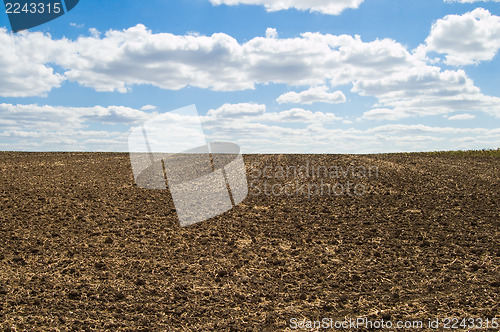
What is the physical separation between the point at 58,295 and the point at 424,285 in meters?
4.79

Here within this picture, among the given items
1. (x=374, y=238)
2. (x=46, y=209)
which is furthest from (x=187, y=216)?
(x=374, y=238)

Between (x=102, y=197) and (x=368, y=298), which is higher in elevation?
(x=102, y=197)

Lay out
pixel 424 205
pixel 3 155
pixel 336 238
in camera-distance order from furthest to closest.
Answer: pixel 3 155 → pixel 424 205 → pixel 336 238

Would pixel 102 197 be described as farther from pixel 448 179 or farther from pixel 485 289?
pixel 448 179

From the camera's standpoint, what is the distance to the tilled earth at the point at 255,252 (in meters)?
4.77

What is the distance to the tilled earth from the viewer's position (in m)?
4.77

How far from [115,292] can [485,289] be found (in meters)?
4.83

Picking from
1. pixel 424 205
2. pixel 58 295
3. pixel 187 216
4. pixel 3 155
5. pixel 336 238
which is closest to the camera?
pixel 58 295

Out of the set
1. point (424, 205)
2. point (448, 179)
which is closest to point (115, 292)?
point (424, 205)

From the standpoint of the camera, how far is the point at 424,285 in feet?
17.6

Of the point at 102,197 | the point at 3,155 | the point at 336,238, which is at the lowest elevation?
the point at 336,238

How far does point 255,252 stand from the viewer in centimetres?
629

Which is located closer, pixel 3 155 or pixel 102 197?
pixel 102 197

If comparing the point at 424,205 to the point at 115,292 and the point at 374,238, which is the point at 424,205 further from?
the point at 115,292
